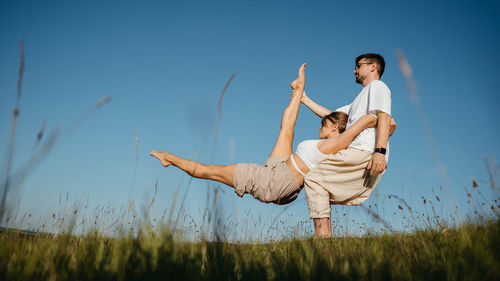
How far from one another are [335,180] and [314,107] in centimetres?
153

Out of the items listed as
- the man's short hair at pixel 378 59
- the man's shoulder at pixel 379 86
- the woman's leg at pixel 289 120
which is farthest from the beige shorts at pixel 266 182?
the man's short hair at pixel 378 59

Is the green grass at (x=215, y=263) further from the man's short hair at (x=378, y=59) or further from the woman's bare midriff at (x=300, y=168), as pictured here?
the man's short hair at (x=378, y=59)

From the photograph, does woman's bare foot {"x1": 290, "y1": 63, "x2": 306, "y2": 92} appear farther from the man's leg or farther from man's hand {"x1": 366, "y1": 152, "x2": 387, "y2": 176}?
the man's leg

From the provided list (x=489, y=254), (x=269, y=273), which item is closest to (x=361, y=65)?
(x=489, y=254)

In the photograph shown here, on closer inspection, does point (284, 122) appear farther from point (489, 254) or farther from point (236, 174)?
point (489, 254)

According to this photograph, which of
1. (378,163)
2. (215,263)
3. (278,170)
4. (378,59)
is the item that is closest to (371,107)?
(378,163)

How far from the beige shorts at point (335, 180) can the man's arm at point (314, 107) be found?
51.5 inches

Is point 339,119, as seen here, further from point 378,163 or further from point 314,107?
point 378,163

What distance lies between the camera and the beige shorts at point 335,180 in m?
3.50

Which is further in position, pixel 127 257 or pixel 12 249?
pixel 12 249

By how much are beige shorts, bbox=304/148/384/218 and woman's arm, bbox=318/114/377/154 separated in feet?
0.26

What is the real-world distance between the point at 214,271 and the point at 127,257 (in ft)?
1.95

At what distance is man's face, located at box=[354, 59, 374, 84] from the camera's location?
13.3 feet

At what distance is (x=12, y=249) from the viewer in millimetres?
2146
